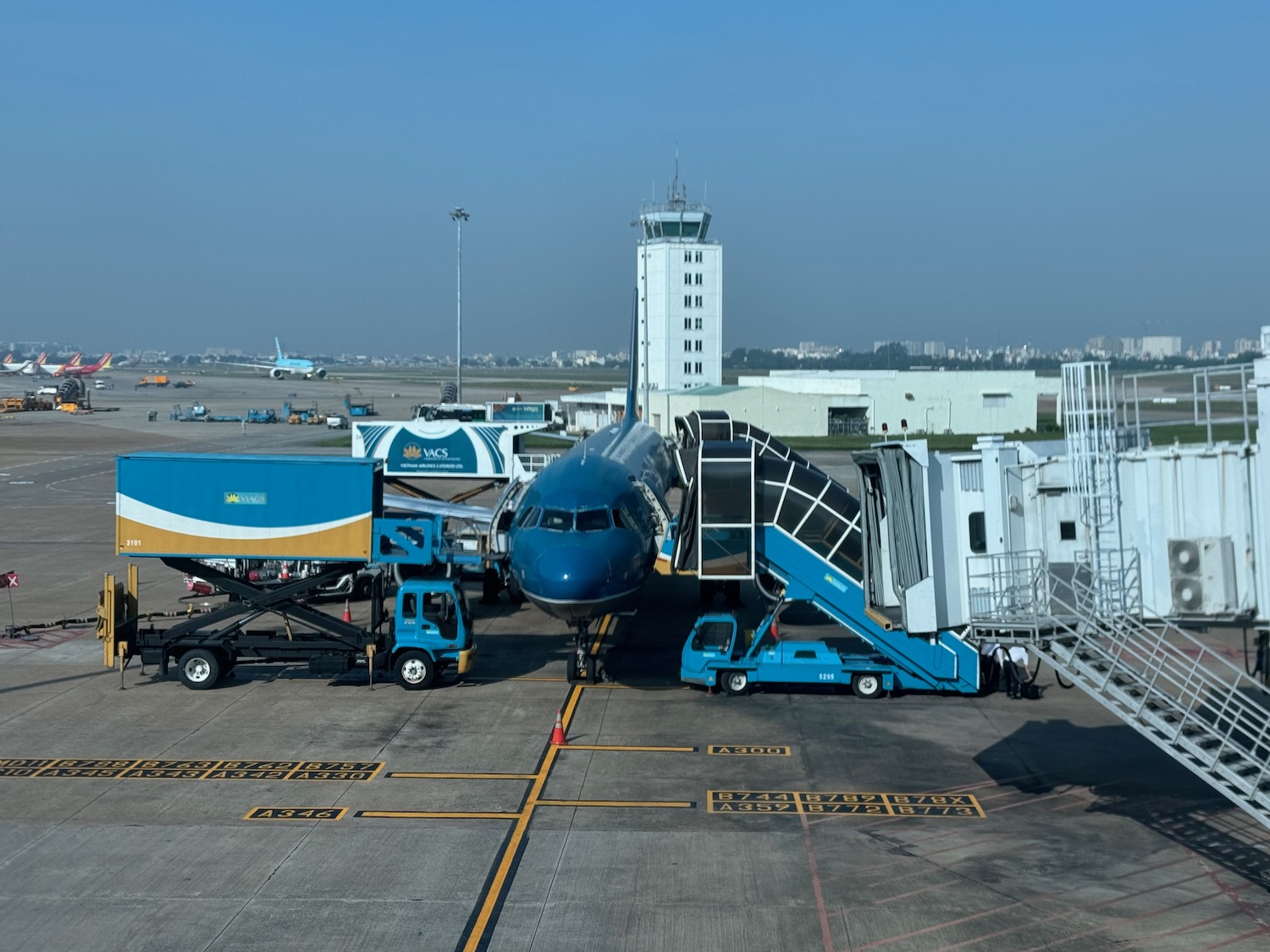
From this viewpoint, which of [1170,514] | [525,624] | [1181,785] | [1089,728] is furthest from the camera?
[525,624]

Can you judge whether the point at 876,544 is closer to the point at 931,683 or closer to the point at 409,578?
the point at 931,683

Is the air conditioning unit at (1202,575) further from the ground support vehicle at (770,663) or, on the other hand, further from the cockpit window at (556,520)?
the cockpit window at (556,520)

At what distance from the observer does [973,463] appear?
19.0 metres

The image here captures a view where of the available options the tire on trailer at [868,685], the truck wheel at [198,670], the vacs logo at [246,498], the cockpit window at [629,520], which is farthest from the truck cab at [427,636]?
the tire on trailer at [868,685]

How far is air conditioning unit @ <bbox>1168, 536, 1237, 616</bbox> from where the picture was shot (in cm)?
1745

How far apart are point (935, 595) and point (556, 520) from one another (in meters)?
11.9

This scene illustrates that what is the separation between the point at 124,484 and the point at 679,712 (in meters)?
14.3

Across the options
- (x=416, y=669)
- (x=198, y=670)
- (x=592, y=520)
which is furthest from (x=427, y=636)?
(x=198, y=670)

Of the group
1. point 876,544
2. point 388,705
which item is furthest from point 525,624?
point 876,544

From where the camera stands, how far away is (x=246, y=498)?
1175 inches

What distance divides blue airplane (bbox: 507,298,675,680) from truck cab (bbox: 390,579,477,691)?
169 cm

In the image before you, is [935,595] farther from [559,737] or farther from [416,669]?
[416,669]

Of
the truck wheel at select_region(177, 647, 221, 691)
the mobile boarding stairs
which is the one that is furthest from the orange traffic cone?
the truck wheel at select_region(177, 647, 221, 691)

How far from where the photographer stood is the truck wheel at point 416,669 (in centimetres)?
2930
